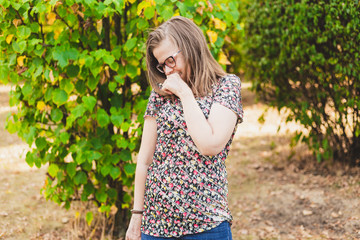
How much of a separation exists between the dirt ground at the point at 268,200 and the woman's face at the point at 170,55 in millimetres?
2194

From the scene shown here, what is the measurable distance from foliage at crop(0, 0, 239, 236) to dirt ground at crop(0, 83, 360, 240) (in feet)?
1.73

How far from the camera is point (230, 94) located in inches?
78.4

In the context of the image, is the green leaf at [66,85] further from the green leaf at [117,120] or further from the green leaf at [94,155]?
the green leaf at [94,155]

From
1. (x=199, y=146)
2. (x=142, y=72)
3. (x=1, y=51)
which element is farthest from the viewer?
(x=142, y=72)

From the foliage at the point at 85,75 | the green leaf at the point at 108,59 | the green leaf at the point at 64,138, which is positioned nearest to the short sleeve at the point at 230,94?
the foliage at the point at 85,75

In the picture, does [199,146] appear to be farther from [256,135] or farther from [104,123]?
[256,135]

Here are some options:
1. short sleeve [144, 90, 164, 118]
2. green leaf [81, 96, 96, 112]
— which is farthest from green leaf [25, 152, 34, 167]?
short sleeve [144, 90, 164, 118]

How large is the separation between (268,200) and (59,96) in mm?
2786

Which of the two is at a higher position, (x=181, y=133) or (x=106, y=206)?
(x=181, y=133)

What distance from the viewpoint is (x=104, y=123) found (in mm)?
3252

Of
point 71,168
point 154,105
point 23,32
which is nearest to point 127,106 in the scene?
point 71,168

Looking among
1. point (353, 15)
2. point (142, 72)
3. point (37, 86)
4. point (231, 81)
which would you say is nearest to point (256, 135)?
point (353, 15)

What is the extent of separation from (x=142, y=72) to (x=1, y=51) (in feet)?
3.68

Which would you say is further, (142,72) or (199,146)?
(142,72)
